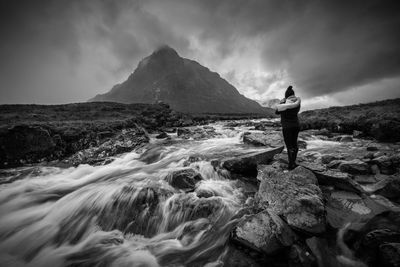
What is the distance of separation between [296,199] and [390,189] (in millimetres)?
2645

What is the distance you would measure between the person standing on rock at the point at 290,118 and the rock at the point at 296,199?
88 cm

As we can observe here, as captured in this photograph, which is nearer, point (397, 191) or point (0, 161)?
point (397, 191)

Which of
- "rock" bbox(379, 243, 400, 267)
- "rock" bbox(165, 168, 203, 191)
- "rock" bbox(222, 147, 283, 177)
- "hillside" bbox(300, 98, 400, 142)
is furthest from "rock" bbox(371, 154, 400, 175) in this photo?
"hillside" bbox(300, 98, 400, 142)

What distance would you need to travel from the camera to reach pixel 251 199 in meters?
5.21

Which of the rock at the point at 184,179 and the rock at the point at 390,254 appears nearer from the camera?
the rock at the point at 390,254

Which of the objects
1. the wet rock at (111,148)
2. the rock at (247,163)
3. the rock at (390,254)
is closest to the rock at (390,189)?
the rock at (390,254)

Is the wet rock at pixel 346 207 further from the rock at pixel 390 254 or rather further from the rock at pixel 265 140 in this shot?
the rock at pixel 265 140

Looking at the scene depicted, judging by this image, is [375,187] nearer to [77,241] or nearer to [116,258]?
[116,258]

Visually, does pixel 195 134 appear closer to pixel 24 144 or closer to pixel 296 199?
pixel 24 144

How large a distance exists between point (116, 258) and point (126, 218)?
1.11 metres

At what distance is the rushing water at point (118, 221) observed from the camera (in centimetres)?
386

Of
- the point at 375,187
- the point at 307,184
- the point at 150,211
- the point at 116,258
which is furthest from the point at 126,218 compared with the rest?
the point at 375,187

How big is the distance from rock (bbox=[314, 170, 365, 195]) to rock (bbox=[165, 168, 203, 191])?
3.81 meters

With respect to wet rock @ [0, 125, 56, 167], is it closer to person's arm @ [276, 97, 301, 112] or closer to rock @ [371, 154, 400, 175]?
person's arm @ [276, 97, 301, 112]
